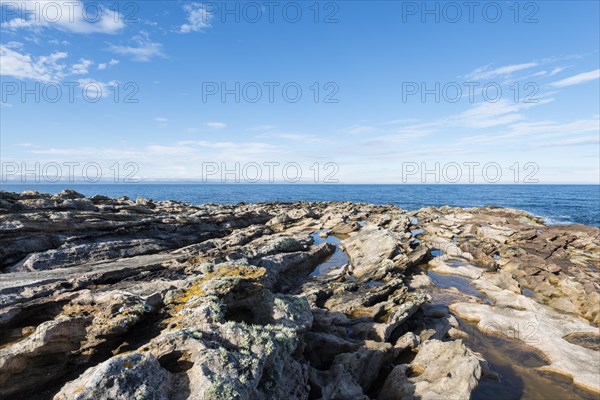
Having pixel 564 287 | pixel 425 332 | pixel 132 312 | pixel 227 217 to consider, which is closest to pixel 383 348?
pixel 425 332

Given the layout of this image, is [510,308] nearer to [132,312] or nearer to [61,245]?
[132,312]

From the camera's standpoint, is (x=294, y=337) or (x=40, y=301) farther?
(x=40, y=301)

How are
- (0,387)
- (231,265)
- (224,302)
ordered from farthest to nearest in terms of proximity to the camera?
(231,265)
(224,302)
(0,387)

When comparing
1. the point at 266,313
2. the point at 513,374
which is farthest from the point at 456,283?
the point at 266,313

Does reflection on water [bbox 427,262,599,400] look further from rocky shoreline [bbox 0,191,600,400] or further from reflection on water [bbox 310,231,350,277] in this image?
reflection on water [bbox 310,231,350,277]

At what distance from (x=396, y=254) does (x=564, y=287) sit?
14.8 metres

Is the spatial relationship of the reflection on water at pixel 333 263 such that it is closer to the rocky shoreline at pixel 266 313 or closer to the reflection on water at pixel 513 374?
the rocky shoreline at pixel 266 313

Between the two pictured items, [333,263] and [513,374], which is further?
[333,263]

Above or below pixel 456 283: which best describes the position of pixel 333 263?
above

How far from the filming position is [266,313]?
13.0 meters

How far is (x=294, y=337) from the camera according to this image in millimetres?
11164

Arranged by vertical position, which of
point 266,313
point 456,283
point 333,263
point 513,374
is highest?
point 266,313

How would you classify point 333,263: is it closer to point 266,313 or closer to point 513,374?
point 513,374

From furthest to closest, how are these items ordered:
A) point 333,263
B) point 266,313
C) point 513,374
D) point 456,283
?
point 333,263 → point 456,283 → point 513,374 → point 266,313
